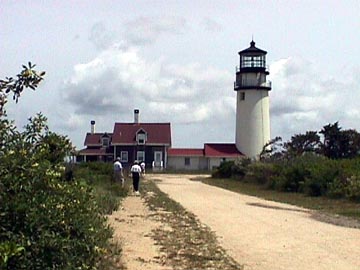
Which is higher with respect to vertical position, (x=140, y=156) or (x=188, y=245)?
(x=140, y=156)

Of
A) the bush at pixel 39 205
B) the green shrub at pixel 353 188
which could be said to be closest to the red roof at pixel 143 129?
the green shrub at pixel 353 188

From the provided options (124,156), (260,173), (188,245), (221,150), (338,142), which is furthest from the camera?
(124,156)

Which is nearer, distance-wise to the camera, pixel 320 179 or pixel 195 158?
pixel 320 179

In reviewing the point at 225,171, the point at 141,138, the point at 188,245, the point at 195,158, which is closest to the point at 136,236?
the point at 188,245

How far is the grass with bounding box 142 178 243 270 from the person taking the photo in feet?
35.7

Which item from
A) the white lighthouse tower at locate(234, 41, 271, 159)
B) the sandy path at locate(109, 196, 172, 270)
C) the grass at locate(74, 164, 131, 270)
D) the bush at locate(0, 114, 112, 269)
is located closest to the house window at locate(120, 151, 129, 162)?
the white lighthouse tower at locate(234, 41, 271, 159)

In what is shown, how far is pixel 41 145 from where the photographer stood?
646cm

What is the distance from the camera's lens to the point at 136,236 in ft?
47.3

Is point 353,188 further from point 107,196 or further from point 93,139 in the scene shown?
point 93,139

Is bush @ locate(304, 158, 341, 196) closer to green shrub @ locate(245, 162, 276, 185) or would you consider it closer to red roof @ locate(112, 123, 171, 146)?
green shrub @ locate(245, 162, 276, 185)

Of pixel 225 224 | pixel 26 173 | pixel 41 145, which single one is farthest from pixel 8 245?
pixel 225 224

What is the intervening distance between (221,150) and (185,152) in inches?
160

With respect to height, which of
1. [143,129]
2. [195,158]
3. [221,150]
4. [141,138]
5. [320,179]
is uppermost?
[143,129]

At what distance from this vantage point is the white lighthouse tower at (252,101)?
60.8 m
